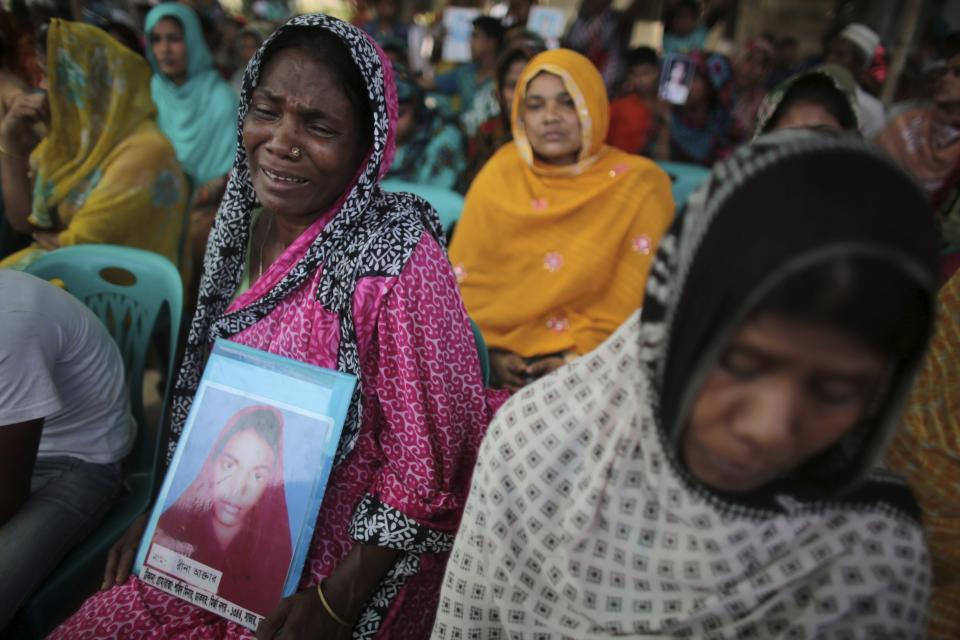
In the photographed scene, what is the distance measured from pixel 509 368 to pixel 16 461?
4.96ft

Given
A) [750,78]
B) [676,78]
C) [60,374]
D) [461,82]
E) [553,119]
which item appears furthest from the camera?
[461,82]

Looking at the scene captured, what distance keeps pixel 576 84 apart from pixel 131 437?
2.03m

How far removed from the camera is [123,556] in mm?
1378

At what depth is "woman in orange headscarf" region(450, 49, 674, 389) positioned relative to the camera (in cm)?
242

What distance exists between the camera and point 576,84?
2.52 meters

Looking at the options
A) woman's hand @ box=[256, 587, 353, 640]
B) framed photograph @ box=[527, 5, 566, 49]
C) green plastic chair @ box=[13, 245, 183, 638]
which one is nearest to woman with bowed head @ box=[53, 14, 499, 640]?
woman's hand @ box=[256, 587, 353, 640]

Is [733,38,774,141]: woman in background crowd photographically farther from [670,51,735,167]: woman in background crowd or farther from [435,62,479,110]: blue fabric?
[435,62,479,110]: blue fabric

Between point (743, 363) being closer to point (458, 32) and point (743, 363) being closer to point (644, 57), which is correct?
point (644, 57)

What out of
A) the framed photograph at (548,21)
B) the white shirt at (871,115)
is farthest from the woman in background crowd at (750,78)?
the framed photograph at (548,21)

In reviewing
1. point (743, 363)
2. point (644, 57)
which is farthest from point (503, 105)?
point (743, 363)

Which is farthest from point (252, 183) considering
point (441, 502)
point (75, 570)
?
point (75, 570)

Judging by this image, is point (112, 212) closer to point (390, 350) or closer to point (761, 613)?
point (390, 350)

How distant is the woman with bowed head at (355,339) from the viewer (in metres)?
1.22

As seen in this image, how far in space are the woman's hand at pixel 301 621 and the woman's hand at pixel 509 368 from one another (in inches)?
46.8
